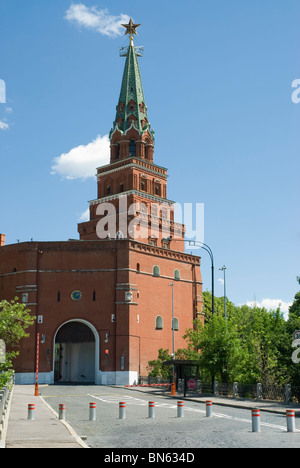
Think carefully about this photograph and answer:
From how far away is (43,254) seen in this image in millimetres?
53156

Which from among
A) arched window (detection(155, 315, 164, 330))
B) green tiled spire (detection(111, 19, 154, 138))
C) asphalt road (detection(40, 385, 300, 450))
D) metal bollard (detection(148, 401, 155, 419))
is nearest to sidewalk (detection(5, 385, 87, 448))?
asphalt road (detection(40, 385, 300, 450))

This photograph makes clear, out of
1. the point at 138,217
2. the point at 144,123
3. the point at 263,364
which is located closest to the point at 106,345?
the point at 138,217

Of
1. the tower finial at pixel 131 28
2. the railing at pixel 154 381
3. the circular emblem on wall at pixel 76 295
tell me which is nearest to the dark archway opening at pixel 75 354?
the circular emblem on wall at pixel 76 295

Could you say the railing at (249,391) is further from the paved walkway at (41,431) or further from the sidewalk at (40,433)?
the sidewalk at (40,433)

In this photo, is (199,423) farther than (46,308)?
No

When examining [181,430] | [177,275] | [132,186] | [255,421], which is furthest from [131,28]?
[255,421]

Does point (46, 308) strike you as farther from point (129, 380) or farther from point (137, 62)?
point (137, 62)

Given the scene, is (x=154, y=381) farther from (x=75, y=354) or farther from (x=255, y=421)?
(x=255, y=421)

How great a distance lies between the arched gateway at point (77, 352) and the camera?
5231cm

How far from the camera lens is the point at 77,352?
55.8m

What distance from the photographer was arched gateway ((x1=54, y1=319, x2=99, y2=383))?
5231 cm

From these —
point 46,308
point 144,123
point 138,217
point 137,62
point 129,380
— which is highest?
point 137,62
